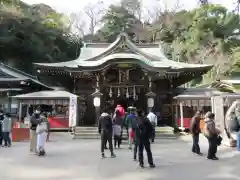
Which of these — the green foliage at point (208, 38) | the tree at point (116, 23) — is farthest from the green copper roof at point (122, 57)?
the tree at point (116, 23)

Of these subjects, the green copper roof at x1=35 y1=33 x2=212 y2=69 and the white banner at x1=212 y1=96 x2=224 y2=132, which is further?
the green copper roof at x1=35 y1=33 x2=212 y2=69

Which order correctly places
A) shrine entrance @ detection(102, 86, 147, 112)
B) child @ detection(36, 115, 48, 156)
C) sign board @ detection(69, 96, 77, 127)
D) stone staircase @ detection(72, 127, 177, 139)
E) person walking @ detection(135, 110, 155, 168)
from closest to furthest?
person walking @ detection(135, 110, 155, 168)
child @ detection(36, 115, 48, 156)
stone staircase @ detection(72, 127, 177, 139)
sign board @ detection(69, 96, 77, 127)
shrine entrance @ detection(102, 86, 147, 112)

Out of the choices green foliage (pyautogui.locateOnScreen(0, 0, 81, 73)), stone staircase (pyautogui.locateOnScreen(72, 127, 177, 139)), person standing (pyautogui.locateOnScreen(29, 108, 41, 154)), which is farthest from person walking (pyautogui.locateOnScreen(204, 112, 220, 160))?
green foliage (pyautogui.locateOnScreen(0, 0, 81, 73))

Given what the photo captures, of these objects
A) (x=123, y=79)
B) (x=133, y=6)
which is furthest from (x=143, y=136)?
(x=133, y=6)

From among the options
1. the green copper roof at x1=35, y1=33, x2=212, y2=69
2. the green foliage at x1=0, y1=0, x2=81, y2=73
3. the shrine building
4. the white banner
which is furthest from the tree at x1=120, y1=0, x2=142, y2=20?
the white banner

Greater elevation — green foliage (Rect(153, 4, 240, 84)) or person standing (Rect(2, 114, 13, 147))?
green foliage (Rect(153, 4, 240, 84))

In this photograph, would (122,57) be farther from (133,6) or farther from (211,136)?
(133,6)

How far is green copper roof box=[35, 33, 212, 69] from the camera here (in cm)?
1938

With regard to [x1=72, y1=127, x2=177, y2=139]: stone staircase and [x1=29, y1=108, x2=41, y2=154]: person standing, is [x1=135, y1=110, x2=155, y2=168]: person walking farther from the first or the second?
[x1=72, y1=127, x2=177, y2=139]: stone staircase

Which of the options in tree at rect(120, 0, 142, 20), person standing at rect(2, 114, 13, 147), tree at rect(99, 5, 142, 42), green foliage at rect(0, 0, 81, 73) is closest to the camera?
person standing at rect(2, 114, 13, 147)

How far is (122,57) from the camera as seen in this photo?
19.3 m

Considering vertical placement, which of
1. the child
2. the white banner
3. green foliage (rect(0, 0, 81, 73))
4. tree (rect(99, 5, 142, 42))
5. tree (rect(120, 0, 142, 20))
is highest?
tree (rect(120, 0, 142, 20))

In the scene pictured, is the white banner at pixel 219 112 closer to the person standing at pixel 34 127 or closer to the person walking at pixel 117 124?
the person walking at pixel 117 124

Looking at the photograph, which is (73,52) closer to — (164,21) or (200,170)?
(164,21)
